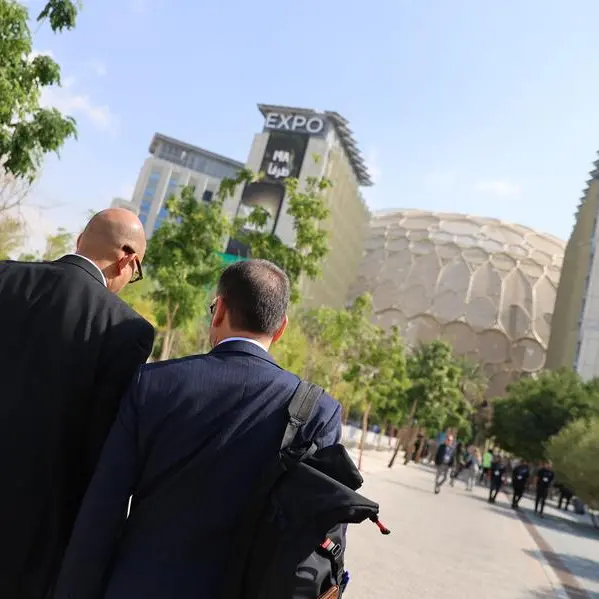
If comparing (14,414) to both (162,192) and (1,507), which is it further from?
(162,192)

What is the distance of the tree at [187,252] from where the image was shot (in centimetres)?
1727

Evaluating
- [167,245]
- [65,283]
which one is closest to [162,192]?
[167,245]

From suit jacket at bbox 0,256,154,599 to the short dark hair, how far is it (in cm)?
29

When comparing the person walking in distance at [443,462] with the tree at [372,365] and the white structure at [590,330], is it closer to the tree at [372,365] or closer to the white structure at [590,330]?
the tree at [372,365]

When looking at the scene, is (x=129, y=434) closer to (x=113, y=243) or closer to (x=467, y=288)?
(x=113, y=243)

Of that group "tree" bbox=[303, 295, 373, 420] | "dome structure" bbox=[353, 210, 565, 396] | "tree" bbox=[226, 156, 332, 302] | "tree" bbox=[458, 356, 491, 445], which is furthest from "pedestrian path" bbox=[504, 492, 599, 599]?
"dome structure" bbox=[353, 210, 565, 396]

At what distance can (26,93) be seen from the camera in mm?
9812

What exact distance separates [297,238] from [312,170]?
75050mm

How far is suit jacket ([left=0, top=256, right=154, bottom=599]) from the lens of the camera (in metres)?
2.21

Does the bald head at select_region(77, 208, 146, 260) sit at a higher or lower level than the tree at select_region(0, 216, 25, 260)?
lower

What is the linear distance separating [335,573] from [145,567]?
0.49 m

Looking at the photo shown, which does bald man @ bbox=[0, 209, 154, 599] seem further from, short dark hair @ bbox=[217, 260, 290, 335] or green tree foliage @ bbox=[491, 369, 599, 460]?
green tree foliage @ bbox=[491, 369, 599, 460]

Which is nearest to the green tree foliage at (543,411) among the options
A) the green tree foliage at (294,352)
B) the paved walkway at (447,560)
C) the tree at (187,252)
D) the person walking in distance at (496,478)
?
the green tree foliage at (294,352)

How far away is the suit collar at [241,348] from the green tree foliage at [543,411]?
140ft
